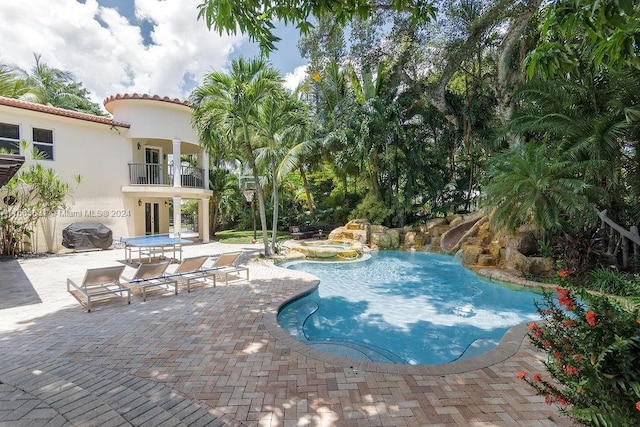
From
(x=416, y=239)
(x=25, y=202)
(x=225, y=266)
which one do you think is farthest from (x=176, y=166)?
(x=416, y=239)

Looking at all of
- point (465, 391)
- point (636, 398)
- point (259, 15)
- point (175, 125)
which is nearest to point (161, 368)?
point (465, 391)

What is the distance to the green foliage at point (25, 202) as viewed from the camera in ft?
43.8

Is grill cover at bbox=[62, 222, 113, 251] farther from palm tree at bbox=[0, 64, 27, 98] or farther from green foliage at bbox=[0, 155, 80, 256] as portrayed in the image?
palm tree at bbox=[0, 64, 27, 98]

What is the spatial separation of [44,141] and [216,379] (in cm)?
1718

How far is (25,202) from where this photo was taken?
13.8 metres

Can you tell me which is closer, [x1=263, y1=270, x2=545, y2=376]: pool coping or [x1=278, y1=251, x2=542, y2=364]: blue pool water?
[x1=263, y1=270, x2=545, y2=376]: pool coping

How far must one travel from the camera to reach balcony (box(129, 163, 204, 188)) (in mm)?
17719

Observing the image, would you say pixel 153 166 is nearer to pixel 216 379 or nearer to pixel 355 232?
pixel 355 232

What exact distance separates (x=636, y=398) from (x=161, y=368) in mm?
4930

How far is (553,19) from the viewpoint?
8.05 feet

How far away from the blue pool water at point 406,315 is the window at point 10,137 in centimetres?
1513

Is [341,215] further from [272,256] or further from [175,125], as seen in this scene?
[175,125]

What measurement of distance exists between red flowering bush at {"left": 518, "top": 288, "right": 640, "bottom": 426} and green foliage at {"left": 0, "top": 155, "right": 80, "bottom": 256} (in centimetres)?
1824

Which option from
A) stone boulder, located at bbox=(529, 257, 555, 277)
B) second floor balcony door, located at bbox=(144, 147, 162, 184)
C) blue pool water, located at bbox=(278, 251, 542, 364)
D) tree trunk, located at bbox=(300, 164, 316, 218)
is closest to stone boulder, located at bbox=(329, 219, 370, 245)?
tree trunk, located at bbox=(300, 164, 316, 218)
